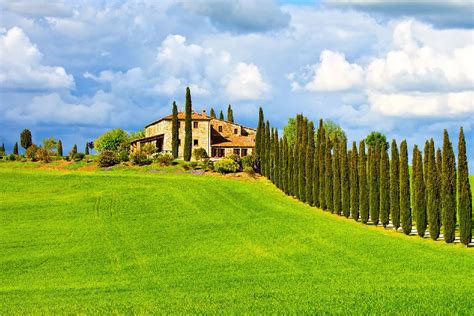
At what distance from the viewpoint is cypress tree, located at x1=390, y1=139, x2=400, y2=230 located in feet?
164

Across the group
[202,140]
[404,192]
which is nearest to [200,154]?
[202,140]

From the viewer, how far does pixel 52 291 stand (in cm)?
3155

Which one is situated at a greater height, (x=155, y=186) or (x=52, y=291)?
(x=155, y=186)

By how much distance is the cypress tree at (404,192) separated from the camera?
48.5 m

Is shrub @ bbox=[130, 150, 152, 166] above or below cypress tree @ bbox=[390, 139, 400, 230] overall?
above

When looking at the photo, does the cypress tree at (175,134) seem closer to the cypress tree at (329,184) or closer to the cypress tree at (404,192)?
the cypress tree at (329,184)

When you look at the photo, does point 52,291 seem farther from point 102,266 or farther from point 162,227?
point 162,227

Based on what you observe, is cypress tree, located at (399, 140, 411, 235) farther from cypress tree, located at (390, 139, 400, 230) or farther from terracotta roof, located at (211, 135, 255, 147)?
terracotta roof, located at (211, 135, 255, 147)

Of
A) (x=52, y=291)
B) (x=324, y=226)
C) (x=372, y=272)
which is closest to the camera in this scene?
(x=52, y=291)

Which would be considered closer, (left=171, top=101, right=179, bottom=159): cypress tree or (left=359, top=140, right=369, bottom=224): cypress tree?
(left=359, top=140, right=369, bottom=224): cypress tree

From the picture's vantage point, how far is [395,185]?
5016cm

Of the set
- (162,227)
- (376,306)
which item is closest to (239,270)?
(376,306)

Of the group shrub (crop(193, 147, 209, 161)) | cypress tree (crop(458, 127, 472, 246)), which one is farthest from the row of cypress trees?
shrub (crop(193, 147, 209, 161))

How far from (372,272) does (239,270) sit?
7132 mm
